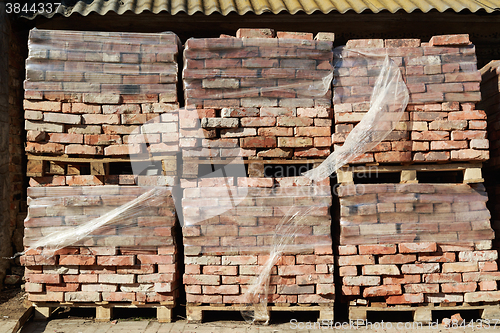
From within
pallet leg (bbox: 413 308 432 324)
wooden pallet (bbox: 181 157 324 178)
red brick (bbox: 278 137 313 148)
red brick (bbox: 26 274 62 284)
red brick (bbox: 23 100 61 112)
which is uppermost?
red brick (bbox: 23 100 61 112)

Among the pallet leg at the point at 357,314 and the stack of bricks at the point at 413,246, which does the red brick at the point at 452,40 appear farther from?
the pallet leg at the point at 357,314

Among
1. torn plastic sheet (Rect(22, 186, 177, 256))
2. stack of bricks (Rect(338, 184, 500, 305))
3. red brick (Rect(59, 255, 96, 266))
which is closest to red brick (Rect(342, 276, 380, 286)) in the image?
stack of bricks (Rect(338, 184, 500, 305))

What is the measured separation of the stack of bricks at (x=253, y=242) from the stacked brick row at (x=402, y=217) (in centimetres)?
24

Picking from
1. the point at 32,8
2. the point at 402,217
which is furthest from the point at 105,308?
the point at 32,8

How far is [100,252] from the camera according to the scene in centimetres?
336

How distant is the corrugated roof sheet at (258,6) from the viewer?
415 cm

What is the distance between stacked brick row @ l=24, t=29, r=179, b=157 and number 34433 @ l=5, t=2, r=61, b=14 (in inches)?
41.4

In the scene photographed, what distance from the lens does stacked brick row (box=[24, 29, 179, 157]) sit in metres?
3.33

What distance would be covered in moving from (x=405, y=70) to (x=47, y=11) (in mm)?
4224

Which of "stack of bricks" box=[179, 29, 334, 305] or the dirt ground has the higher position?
"stack of bricks" box=[179, 29, 334, 305]

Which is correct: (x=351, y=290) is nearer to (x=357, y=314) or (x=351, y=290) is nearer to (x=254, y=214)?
(x=357, y=314)

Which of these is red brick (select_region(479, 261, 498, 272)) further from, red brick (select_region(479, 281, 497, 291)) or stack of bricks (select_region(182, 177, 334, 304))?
stack of bricks (select_region(182, 177, 334, 304))

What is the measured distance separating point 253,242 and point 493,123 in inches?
117

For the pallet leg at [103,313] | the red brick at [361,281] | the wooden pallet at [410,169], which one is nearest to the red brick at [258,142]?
the wooden pallet at [410,169]
